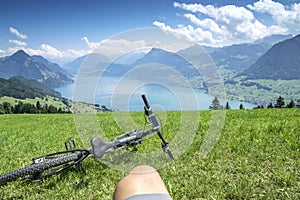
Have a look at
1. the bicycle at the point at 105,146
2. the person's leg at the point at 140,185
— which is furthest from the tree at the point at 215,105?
the person's leg at the point at 140,185

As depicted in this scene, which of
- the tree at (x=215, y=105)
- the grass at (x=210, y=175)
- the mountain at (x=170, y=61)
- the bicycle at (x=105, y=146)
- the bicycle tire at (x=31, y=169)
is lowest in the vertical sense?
the grass at (x=210, y=175)

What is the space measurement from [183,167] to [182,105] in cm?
342

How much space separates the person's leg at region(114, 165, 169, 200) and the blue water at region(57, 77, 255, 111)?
4.97 ft

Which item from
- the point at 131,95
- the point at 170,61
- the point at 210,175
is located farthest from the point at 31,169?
the point at 210,175

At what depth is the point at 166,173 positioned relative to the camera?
6.28m

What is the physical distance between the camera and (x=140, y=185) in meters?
2.06

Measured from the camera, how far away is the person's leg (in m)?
1.98

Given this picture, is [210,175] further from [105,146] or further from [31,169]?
[31,169]

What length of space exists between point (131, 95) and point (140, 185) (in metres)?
1.74

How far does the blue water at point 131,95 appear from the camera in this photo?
3.60 metres

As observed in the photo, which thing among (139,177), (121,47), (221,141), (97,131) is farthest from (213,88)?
(221,141)

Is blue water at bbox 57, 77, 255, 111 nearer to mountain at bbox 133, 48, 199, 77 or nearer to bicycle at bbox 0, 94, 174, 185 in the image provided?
bicycle at bbox 0, 94, 174, 185

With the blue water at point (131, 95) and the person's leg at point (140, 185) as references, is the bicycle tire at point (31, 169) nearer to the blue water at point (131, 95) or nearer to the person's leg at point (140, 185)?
the blue water at point (131, 95)

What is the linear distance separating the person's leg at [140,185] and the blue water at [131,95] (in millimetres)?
1514
